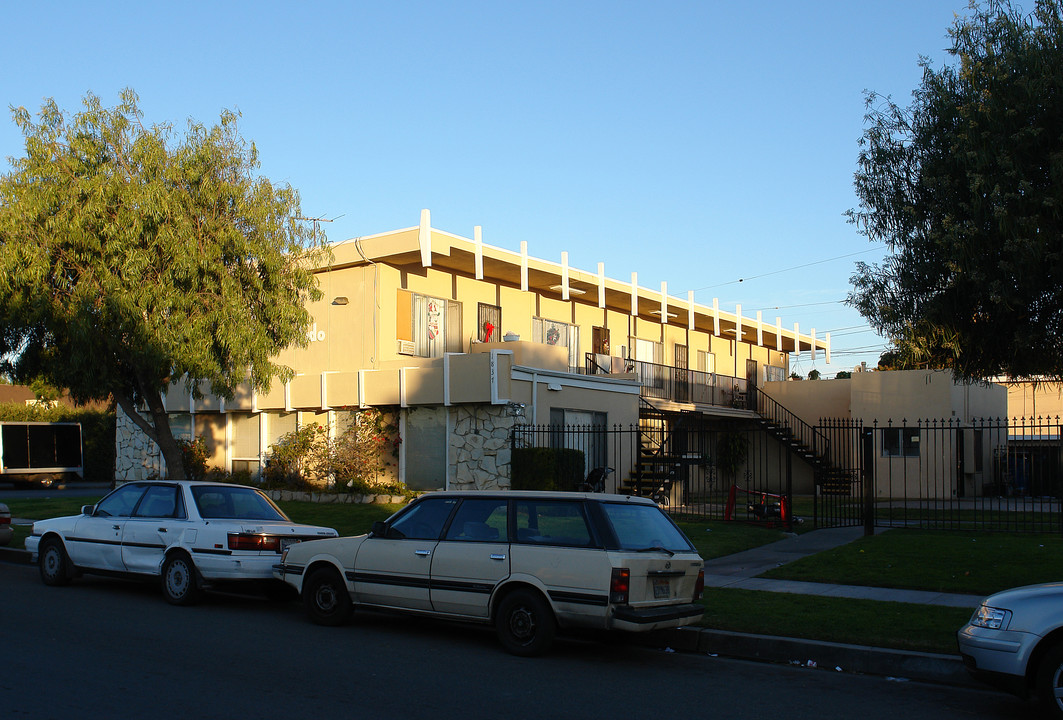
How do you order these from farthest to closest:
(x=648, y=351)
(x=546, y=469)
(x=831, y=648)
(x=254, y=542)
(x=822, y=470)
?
(x=648, y=351)
(x=822, y=470)
(x=546, y=469)
(x=254, y=542)
(x=831, y=648)

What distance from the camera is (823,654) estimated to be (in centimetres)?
865

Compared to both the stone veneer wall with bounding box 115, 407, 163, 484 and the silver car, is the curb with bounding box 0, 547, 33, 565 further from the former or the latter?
the silver car

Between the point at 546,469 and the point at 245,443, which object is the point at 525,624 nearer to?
the point at 546,469

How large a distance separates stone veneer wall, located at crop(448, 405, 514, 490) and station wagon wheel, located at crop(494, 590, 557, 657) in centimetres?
→ 1294

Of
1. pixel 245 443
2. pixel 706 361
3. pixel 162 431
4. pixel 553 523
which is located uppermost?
pixel 706 361

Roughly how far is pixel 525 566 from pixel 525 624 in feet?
1.73

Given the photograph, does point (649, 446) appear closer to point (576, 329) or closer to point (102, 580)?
point (576, 329)

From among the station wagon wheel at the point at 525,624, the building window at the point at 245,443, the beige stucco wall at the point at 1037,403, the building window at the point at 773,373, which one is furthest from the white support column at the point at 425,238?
the beige stucco wall at the point at 1037,403

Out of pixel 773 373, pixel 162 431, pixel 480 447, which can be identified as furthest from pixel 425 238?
pixel 773 373

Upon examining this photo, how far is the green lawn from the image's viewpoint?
9.34m

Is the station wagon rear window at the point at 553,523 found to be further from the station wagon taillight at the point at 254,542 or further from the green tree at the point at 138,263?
the green tree at the point at 138,263

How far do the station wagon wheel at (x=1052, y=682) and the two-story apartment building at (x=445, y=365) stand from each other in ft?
49.6

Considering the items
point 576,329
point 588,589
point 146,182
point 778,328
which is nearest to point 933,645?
point 588,589


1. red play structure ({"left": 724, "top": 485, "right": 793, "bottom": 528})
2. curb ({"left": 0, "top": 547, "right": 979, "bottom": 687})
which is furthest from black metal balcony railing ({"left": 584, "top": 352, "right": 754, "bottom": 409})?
curb ({"left": 0, "top": 547, "right": 979, "bottom": 687})
